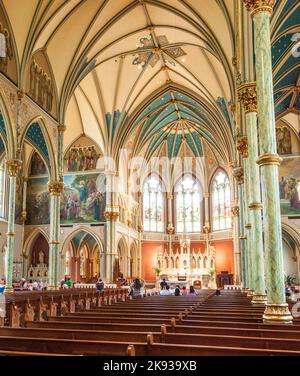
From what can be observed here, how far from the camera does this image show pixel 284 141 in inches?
1276

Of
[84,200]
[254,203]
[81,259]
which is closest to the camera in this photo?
[254,203]

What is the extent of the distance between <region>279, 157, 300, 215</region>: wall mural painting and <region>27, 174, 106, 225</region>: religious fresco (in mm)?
13874

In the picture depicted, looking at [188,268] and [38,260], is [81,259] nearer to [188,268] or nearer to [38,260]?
[38,260]

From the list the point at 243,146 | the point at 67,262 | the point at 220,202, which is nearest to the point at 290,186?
the point at 220,202

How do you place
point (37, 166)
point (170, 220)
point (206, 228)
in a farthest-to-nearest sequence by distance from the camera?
1. point (170, 220)
2. point (206, 228)
3. point (37, 166)

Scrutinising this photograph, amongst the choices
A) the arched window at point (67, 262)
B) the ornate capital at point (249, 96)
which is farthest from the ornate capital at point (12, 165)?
the arched window at point (67, 262)

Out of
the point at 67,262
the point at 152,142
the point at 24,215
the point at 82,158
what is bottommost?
the point at 67,262

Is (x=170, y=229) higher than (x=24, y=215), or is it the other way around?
(x=24, y=215)

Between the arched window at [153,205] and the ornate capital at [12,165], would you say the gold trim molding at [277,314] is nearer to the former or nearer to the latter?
the ornate capital at [12,165]

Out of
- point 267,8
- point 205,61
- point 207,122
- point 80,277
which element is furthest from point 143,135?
point 267,8

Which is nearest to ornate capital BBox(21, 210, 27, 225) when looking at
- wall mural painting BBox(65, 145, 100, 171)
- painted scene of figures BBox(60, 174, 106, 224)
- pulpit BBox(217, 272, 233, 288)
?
Result: painted scene of figures BBox(60, 174, 106, 224)

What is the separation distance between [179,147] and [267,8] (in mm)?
34777

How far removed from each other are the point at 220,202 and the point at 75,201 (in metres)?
16.3

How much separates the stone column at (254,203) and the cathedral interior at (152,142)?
0.05 m
